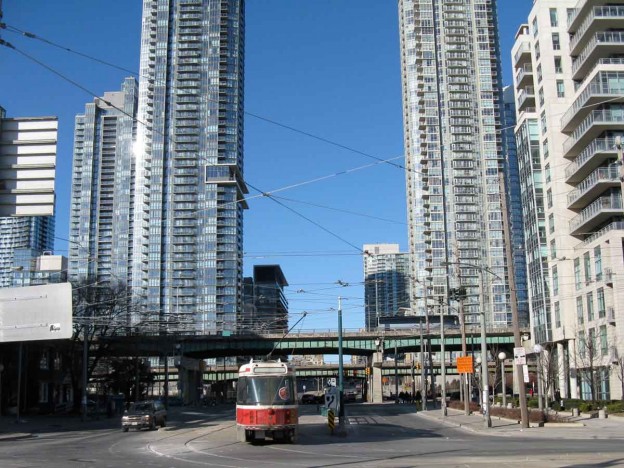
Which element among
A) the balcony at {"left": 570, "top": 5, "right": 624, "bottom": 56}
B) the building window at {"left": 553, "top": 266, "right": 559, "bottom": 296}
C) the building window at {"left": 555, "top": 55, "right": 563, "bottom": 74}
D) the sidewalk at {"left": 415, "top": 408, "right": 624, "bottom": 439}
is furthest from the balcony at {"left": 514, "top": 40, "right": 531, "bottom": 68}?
the sidewalk at {"left": 415, "top": 408, "right": 624, "bottom": 439}

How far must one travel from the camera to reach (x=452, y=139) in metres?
168

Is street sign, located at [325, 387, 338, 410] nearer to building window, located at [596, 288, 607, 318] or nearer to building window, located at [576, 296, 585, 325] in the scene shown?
building window, located at [596, 288, 607, 318]

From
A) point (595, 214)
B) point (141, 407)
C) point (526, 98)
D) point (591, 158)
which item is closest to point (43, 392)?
point (141, 407)

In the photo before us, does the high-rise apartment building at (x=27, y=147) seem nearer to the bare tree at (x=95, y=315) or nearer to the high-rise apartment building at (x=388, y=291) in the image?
the bare tree at (x=95, y=315)

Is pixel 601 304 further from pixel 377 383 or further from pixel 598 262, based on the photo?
pixel 377 383

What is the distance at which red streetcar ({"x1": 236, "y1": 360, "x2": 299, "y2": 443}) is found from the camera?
26219mm

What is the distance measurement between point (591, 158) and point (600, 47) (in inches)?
433

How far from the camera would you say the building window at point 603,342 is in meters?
59.4

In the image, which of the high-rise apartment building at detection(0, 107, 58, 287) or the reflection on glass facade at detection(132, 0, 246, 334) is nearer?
the high-rise apartment building at detection(0, 107, 58, 287)

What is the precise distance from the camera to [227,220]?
184625 millimetres

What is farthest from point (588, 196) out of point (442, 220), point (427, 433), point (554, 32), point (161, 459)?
point (442, 220)

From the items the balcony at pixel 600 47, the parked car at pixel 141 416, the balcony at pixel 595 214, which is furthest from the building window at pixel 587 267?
the parked car at pixel 141 416

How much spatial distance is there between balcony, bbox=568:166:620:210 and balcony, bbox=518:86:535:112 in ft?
50.8

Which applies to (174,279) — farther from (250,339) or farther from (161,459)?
(161,459)
